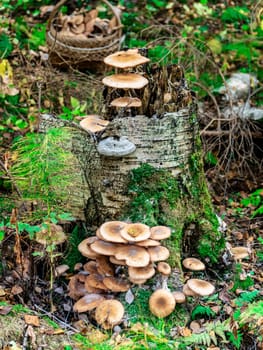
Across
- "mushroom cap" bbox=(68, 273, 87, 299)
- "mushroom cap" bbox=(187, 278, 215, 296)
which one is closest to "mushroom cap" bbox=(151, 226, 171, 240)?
"mushroom cap" bbox=(187, 278, 215, 296)

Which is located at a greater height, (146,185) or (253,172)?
(146,185)

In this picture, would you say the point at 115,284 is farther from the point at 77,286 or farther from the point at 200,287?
the point at 200,287

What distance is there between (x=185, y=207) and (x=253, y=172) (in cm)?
250

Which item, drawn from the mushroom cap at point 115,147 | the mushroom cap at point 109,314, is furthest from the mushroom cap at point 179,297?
the mushroom cap at point 115,147

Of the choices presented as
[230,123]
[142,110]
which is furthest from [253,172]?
[142,110]

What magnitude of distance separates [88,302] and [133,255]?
1.88 ft

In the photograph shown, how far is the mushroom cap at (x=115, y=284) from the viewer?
14.4 feet

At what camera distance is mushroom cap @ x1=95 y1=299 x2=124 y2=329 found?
13.7 ft

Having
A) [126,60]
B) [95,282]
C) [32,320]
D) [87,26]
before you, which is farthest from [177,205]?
[87,26]

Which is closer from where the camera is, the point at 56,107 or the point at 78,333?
the point at 78,333

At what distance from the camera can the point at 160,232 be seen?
4375 millimetres

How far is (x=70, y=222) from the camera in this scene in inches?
199

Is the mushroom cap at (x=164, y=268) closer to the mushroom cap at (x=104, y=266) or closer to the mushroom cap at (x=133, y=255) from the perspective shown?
the mushroom cap at (x=133, y=255)

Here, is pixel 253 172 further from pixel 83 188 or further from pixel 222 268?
pixel 83 188
